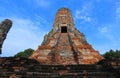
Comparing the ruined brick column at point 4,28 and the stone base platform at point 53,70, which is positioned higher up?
the ruined brick column at point 4,28

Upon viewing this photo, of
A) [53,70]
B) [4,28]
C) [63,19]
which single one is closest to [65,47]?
[63,19]

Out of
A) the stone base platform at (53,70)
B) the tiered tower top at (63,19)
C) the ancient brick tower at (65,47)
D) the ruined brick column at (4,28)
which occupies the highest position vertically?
the tiered tower top at (63,19)

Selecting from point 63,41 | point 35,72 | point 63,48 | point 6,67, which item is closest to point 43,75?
point 35,72

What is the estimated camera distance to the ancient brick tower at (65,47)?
27.0m

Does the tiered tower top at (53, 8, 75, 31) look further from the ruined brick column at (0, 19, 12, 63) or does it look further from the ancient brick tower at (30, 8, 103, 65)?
the ruined brick column at (0, 19, 12, 63)

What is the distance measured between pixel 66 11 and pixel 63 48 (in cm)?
922

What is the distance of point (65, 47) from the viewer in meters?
29.4

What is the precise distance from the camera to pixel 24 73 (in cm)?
786

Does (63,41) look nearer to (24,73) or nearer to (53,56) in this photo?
(53,56)

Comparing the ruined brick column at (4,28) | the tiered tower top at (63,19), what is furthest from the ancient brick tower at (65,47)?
the ruined brick column at (4,28)

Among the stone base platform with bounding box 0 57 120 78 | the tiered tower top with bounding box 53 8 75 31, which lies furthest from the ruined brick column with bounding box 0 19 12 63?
the tiered tower top with bounding box 53 8 75 31

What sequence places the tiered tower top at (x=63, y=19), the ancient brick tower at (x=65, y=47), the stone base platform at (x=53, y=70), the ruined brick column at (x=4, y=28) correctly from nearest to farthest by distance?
the stone base platform at (x=53, y=70), the ruined brick column at (x=4, y=28), the ancient brick tower at (x=65, y=47), the tiered tower top at (x=63, y=19)

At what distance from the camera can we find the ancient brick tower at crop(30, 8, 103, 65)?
26962 millimetres

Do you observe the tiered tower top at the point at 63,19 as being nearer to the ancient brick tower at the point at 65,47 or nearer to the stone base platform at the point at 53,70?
the ancient brick tower at the point at 65,47
